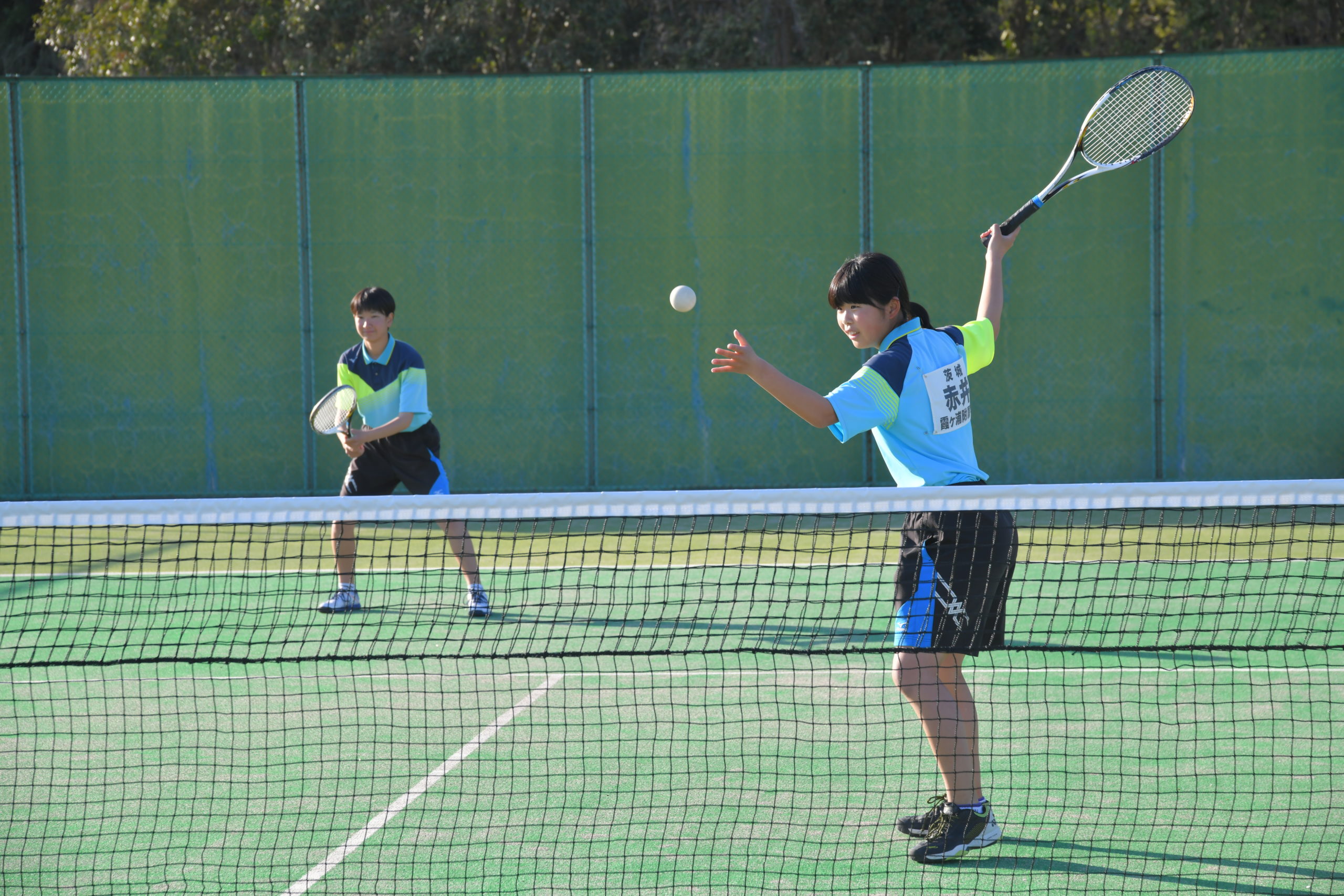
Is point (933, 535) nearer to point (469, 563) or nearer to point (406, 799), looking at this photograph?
point (406, 799)

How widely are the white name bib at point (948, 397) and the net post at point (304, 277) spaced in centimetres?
908

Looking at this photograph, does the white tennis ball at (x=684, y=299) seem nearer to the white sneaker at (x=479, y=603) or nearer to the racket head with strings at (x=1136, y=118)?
the white sneaker at (x=479, y=603)

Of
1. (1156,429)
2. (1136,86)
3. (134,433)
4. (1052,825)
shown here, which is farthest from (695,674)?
(134,433)

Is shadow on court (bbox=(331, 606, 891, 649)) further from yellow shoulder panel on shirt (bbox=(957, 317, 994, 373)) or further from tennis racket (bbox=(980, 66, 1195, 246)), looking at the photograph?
yellow shoulder panel on shirt (bbox=(957, 317, 994, 373))

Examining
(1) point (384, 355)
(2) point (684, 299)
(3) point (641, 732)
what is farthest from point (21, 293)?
(3) point (641, 732)

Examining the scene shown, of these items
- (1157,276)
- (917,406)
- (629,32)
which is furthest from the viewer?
(629,32)

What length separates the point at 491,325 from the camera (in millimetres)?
11977

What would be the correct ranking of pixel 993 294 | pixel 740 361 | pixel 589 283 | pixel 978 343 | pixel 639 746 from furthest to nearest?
pixel 589 283
pixel 639 746
pixel 993 294
pixel 978 343
pixel 740 361

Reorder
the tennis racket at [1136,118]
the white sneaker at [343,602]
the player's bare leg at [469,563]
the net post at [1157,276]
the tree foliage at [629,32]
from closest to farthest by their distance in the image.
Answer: the tennis racket at [1136,118], the player's bare leg at [469,563], the white sneaker at [343,602], the net post at [1157,276], the tree foliage at [629,32]

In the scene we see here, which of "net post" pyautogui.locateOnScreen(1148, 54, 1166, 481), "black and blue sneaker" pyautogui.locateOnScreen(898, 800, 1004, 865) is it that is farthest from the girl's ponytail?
"net post" pyautogui.locateOnScreen(1148, 54, 1166, 481)

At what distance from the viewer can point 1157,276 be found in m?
11.6

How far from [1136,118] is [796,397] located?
115 inches

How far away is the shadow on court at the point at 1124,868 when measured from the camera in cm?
348

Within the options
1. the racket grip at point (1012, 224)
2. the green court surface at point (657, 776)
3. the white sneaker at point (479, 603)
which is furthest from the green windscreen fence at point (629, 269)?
the racket grip at point (1012, 224)
